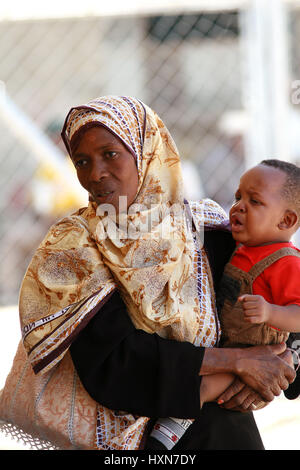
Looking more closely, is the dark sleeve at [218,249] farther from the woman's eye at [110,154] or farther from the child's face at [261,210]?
the woman's eye at [110,154]

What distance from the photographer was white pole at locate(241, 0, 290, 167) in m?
4.70

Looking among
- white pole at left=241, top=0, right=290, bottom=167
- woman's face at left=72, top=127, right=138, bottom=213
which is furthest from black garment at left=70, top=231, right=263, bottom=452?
white pole at left=241, top=0, right=290, bottom=167

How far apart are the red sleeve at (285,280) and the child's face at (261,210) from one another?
0.12 meters

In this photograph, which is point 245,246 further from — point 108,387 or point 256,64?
point 256,64

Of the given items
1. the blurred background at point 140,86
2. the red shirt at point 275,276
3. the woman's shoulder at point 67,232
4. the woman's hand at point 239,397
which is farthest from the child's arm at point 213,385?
the blurred background at point 140,86

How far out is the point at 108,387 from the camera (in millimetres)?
1728

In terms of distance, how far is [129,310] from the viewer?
181 cm

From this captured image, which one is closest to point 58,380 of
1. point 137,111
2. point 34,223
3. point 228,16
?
point 137,111

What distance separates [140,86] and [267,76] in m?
1.91

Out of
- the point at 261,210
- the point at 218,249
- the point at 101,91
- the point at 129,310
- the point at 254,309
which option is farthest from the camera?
the point at 101,91

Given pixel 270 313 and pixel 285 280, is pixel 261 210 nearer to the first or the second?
pixel 285 280

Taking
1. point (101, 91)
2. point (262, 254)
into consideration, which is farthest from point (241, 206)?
point (101, 91)

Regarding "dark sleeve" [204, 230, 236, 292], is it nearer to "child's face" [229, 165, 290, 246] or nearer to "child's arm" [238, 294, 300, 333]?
"child's face" [229, 165, 290, 246]
